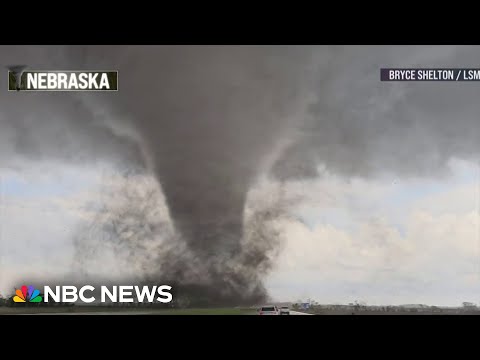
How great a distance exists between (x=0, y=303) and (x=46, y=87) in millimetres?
9436

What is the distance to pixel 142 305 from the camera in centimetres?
2969

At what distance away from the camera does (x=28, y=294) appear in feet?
98.0

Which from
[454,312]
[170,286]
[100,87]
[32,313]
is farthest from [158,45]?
[454,312]

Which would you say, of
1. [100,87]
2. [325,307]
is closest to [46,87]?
[100,87]

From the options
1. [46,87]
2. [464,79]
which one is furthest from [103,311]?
[464,79]

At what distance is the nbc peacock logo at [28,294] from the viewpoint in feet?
97.9

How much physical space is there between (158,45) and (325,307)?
1317 centimetres

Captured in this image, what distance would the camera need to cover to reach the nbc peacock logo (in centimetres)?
2983

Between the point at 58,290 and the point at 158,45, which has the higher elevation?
the point at 158,45

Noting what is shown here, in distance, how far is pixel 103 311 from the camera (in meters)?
29.6

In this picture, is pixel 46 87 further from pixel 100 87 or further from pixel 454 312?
pixel 454 312

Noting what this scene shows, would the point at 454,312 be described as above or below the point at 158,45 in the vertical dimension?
below

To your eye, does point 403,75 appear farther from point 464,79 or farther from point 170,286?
point 170,286

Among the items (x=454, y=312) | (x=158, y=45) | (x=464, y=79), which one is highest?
(x=158, y=45)
